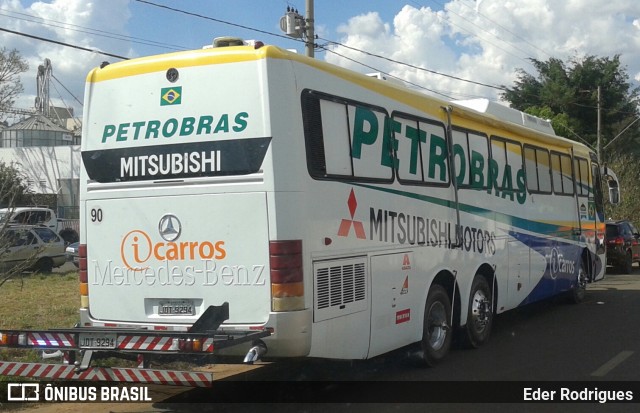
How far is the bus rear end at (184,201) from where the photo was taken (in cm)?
643

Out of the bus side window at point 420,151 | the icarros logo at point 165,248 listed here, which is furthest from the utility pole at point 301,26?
the icarros logo at point 165,248

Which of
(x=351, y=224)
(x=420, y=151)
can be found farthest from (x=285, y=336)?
(x=420, y=151)

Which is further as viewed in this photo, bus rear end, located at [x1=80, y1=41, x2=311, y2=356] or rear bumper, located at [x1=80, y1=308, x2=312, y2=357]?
bus rear end, located at [x1=80, y1=41, x2=311, y2=356]

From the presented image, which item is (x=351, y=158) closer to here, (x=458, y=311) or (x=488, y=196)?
(x=458, y=311)

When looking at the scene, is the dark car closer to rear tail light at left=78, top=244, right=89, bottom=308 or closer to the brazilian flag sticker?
the brazilian flag sticker

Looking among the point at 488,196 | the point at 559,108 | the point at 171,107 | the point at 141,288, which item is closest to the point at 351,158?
the point at 171,107

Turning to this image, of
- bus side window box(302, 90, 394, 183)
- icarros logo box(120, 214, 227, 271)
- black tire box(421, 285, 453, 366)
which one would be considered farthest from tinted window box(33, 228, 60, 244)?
bus side window box(302, 90, 394, 183)

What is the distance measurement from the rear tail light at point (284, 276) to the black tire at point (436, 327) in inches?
106

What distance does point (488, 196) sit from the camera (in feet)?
34.4

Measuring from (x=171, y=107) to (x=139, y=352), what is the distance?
89.9 inches

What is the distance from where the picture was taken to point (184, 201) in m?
6.79

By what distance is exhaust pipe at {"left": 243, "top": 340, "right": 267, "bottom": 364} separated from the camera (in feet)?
20.2

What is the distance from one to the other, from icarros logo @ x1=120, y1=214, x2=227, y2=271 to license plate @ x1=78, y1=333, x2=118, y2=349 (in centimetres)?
73

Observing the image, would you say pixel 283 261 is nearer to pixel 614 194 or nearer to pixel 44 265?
pixel 614 194
